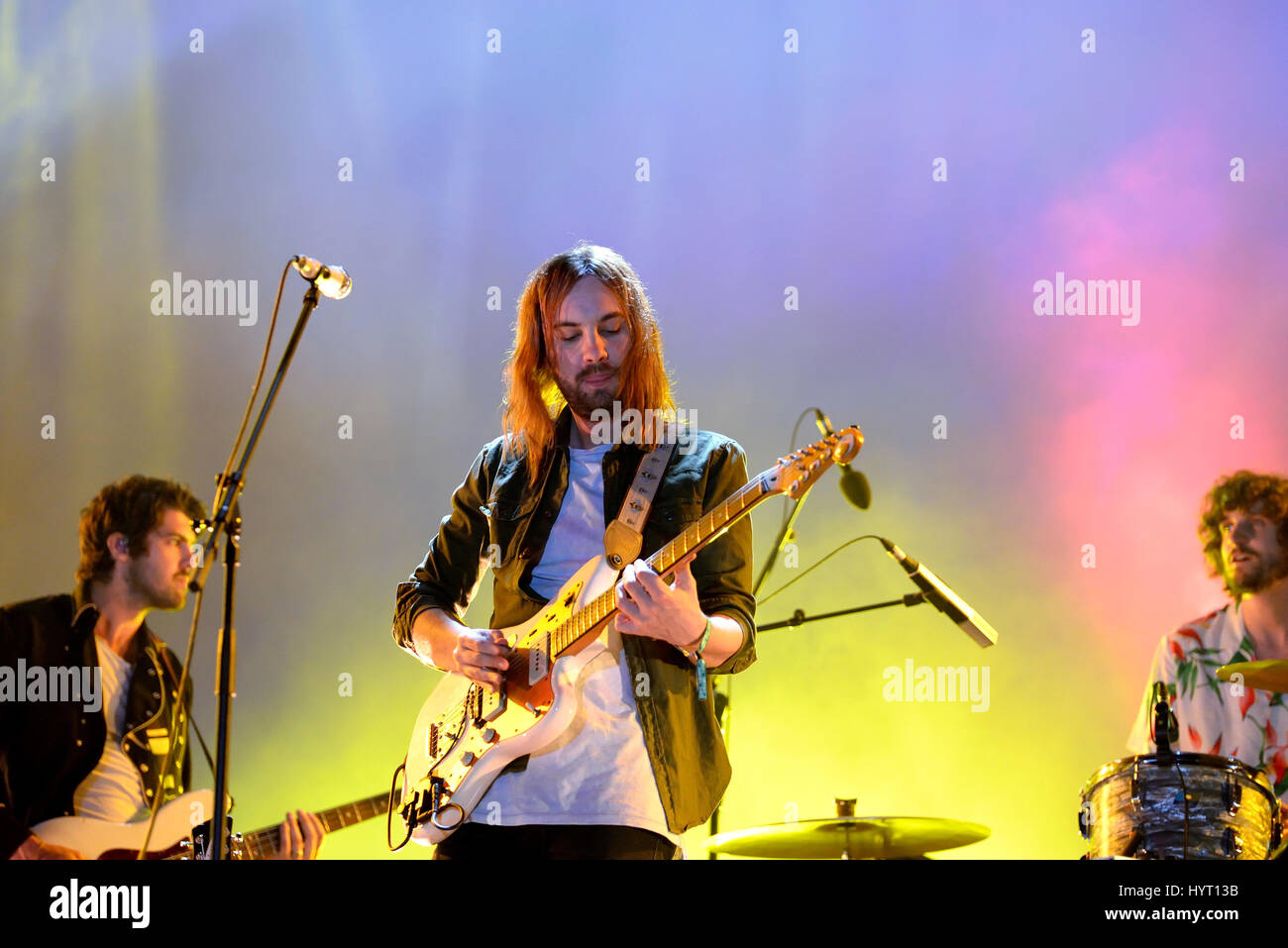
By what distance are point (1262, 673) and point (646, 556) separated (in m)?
1.80

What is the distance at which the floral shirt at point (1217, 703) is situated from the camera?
4.15m

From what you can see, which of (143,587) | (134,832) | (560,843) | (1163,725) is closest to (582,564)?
(560,843)

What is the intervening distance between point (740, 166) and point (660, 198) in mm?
358

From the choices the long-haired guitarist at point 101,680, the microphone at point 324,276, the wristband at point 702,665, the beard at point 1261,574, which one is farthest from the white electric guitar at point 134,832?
the beard at point 1261,574

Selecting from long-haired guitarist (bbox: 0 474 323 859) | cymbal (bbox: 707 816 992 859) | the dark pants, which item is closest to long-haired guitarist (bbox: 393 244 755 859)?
the dark pants

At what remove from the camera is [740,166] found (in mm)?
5062

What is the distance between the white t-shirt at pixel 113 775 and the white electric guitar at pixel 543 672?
6.44 feet

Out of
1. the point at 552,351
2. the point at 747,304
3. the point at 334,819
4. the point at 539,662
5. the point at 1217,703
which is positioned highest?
the point at 747,304

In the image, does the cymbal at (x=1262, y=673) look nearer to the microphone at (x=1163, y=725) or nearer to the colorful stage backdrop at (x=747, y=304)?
the microphone at (x=1163, y=725)

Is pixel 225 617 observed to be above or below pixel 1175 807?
above

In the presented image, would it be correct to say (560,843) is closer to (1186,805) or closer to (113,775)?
(1186,805)

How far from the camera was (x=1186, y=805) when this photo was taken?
10.0 ft

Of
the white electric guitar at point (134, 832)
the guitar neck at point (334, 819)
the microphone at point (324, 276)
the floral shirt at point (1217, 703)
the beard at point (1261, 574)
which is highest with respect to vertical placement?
the microphone at point (324, 276)
